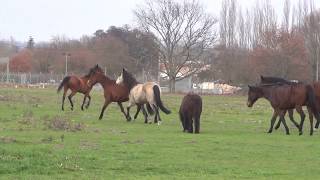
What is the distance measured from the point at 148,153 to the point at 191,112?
6.03 meters

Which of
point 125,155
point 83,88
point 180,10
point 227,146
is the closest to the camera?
point 125,155

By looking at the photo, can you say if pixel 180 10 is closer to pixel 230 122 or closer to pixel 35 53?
pixel 35 53

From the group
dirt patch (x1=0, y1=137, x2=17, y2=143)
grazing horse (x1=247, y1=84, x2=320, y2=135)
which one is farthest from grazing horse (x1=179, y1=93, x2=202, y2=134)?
dirt patch (x1=0, y1=137, x2=17, y2=143)

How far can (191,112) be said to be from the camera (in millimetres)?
19484

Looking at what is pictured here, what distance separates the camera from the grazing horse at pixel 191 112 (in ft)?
63.7

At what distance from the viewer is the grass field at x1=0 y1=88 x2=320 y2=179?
11.0 metres

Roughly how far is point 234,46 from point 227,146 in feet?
287

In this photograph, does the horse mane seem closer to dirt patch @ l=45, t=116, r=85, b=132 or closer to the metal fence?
dirt patch @ l=45, t=116, r=85, b=132

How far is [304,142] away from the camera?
17469 millimetres

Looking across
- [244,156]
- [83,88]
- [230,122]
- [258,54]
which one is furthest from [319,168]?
[258,54]

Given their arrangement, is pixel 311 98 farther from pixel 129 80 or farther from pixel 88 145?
pixel 88 145

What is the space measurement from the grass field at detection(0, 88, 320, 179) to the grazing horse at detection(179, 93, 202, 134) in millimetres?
372

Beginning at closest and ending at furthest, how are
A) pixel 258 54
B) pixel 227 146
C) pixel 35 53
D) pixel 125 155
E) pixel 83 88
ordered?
1. pixel 125 155
2. pixel 227 146
3. pixel 83 88
4. pixel 258 54
5. pixel 35 53

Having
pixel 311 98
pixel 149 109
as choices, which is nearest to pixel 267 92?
pixel 311 98
